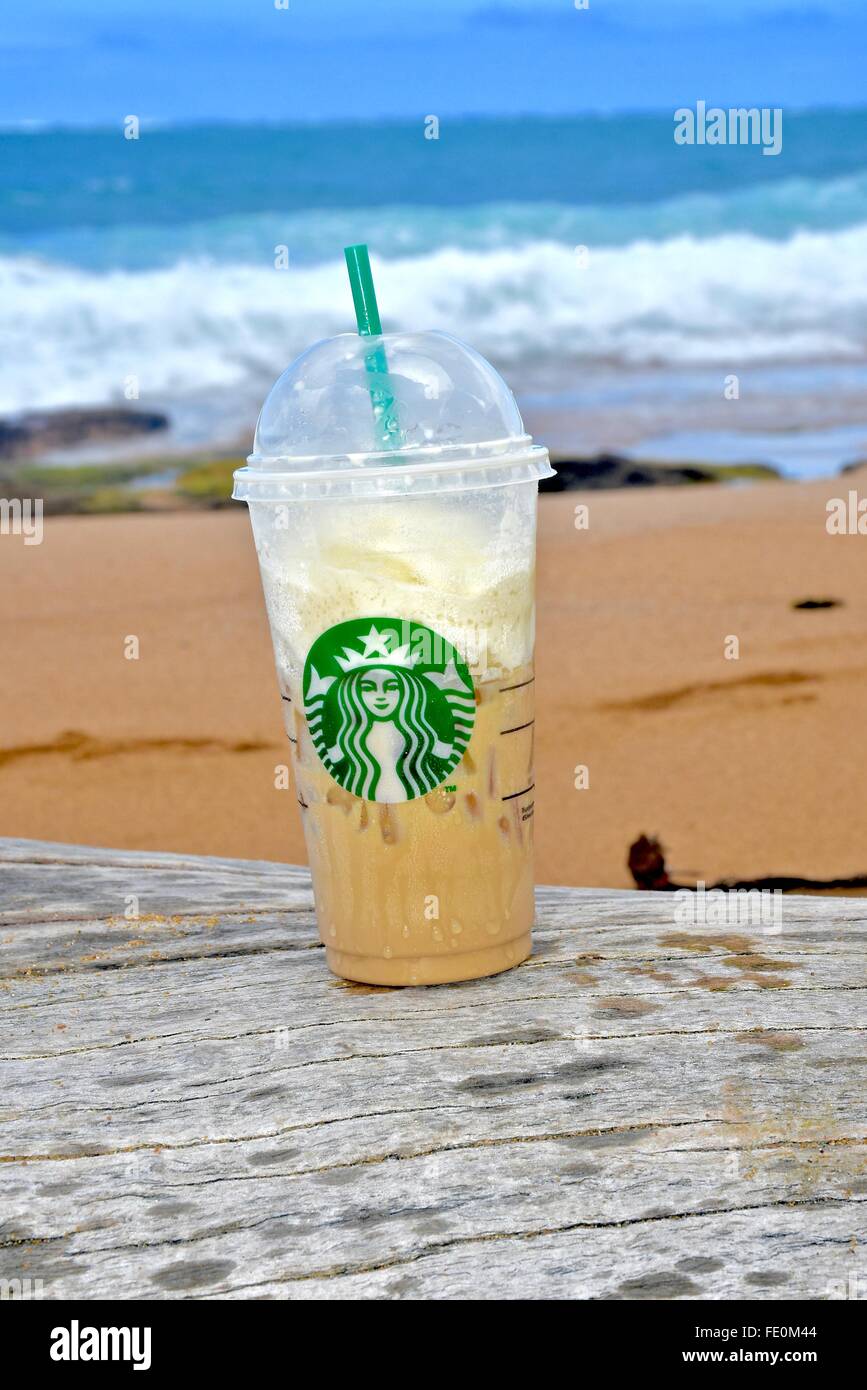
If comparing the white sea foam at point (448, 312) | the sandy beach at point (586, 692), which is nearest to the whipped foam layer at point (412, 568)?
the sandy beach at point (586, 692)

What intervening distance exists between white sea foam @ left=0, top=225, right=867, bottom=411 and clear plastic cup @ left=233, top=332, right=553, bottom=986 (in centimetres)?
1034

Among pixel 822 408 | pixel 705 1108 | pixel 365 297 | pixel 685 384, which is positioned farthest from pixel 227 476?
pixel 705 1108

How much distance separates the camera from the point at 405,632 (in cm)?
198

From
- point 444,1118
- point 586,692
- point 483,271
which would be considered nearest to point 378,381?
point 444,1118

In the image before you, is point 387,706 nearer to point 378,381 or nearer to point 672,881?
point 378,381

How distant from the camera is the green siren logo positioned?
198 centimetres

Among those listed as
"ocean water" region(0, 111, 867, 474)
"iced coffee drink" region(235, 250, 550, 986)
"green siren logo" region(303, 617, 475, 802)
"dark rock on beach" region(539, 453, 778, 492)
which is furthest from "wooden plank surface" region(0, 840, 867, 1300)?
"ocean water" region(0, 111, 867, 474)

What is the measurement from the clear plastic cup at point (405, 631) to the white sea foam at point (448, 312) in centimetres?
1034

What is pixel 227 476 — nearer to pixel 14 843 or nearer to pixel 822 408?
pixel 822 408

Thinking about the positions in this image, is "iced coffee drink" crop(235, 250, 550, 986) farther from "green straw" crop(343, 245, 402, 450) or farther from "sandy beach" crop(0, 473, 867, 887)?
"sandy beach" crop(0, 473, 867, 887)

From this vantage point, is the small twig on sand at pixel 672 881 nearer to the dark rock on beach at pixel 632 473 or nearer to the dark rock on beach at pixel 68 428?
the dark rock on beach at pixel 632 473

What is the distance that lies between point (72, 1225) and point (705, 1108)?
76 centimetres

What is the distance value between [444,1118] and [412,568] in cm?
76

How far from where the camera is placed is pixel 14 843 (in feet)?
10.0
